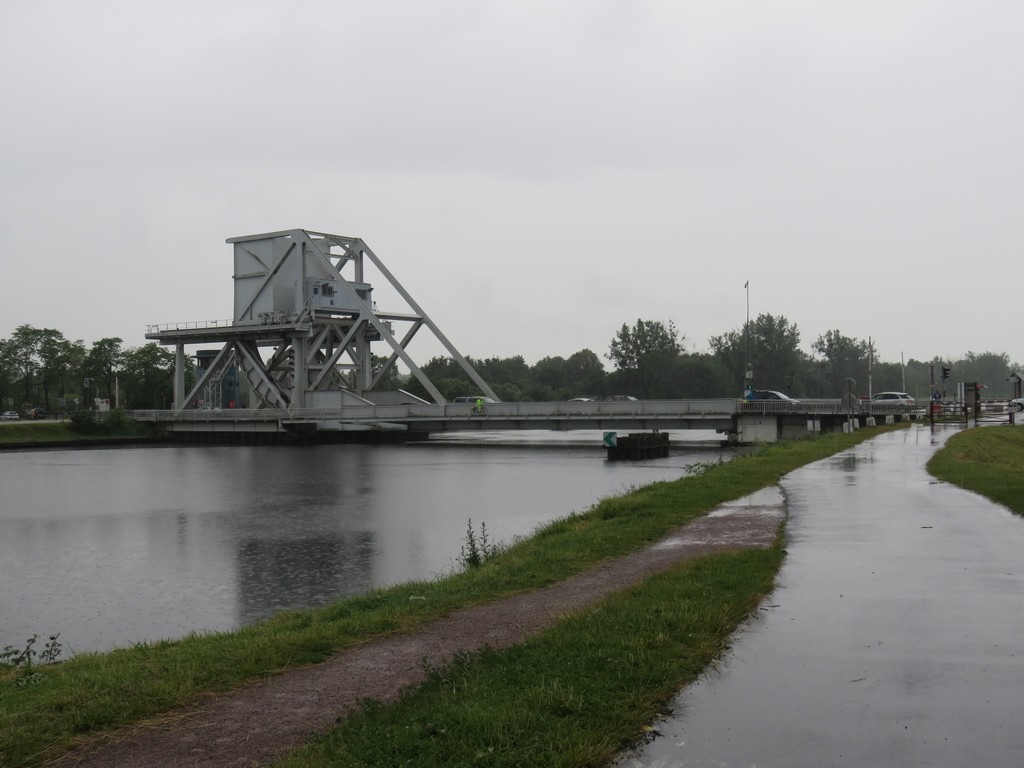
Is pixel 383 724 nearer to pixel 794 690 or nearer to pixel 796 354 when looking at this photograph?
pixel 794 690

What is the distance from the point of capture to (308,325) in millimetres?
84000

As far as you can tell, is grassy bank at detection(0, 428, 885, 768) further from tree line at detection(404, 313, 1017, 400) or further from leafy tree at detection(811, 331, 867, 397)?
leafy tree at detection(811, 331, 867, 397)

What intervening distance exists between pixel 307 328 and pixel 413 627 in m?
76.5

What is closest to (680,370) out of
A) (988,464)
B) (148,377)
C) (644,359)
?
(644,359)

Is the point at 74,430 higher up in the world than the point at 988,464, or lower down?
lower down

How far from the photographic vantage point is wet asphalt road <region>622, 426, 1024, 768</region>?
5.91 m

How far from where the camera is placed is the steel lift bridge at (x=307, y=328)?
84312mm

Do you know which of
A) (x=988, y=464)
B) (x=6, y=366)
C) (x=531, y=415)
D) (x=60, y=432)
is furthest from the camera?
(x=6, y=366)

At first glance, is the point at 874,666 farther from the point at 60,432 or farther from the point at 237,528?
the point at 60,432

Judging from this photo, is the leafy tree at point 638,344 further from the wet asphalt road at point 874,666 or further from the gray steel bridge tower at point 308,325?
the wet asphalt road at point 874,666

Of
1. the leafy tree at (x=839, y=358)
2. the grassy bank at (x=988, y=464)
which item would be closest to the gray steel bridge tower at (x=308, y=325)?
the grassy bank at (x=988, y=464)

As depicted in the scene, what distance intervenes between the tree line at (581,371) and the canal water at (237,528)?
204ft

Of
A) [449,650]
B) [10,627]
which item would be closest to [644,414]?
[10,627]

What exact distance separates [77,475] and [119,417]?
41763 millimetres
